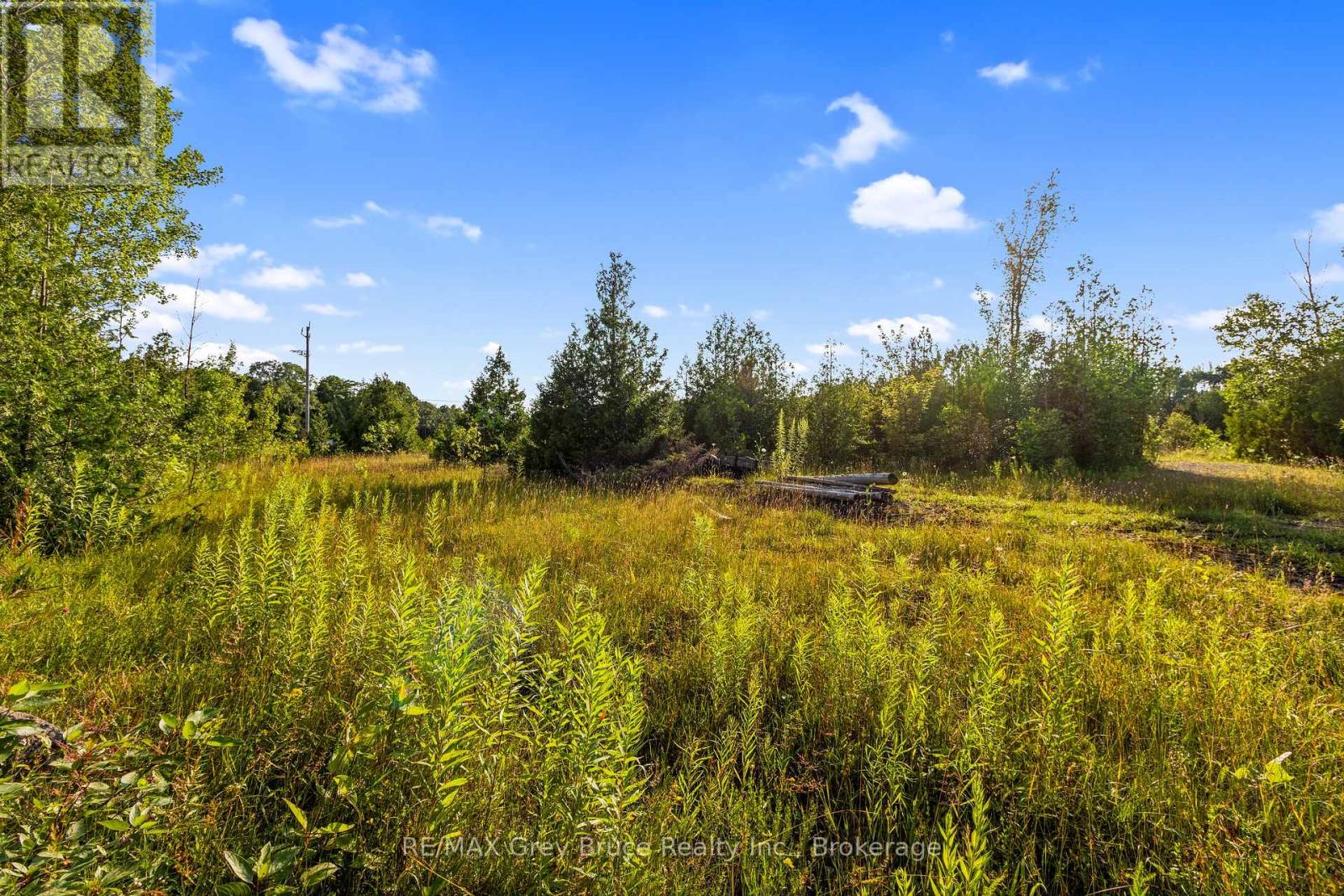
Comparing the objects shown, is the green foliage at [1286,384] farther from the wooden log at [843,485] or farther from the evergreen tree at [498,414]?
the evergreen tree at [498,414]

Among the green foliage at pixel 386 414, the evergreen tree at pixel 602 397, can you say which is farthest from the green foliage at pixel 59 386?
the green foliage at pixel 386 414

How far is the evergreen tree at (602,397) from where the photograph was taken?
12.3 meters

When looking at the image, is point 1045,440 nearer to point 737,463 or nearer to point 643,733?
point 737,463

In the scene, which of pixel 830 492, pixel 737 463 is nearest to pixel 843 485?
pixel 830 492

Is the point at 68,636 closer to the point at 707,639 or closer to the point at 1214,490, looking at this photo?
the point at 707,639

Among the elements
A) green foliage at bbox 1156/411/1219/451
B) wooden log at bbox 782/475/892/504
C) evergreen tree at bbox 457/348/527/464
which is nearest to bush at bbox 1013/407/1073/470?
wooden log at bbox 782/475/892/504

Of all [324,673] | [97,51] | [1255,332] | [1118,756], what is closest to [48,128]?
[97,51]

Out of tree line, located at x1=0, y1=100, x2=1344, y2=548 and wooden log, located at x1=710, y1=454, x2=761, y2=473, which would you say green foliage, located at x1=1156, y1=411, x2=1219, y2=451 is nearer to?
tree line, located at x1=0, y1=100, x2=1344, y2=548

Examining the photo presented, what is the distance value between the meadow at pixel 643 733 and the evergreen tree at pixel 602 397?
780 cm

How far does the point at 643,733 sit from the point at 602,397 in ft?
34.1

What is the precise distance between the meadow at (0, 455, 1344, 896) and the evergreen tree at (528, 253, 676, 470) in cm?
780

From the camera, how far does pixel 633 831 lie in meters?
1.58

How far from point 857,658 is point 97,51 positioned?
2020cm

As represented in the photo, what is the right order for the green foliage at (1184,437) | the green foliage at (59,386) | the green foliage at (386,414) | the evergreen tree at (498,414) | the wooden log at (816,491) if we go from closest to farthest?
1. the green foliage at (59,386)
2. the wooden log at (816,491)
3. the evergreen tree at (498,414)
4. the green foliage at (1184,437)
5. the green foliage at (386,414)
